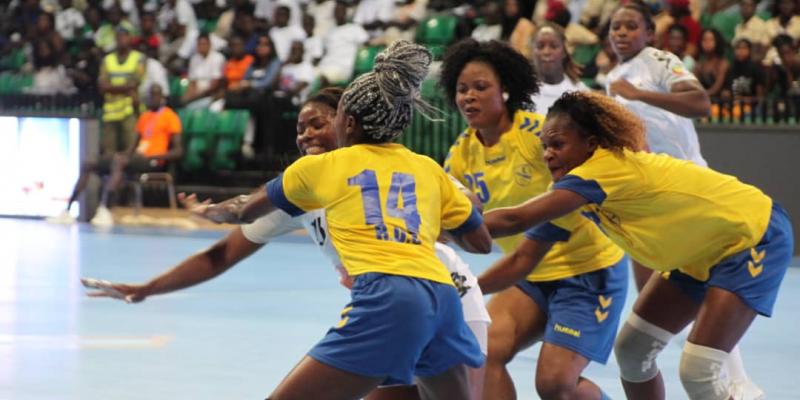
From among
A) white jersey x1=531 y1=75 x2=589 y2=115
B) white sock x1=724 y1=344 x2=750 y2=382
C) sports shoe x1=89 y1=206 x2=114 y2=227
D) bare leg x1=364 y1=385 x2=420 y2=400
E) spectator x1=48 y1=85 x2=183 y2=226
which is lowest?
sports shoe x1=89 y1=206 x2=114 y2=227

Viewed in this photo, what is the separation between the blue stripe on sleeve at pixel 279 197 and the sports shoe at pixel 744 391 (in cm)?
290

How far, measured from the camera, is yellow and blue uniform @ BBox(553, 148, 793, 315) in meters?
5.00

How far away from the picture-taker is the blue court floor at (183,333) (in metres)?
7.10

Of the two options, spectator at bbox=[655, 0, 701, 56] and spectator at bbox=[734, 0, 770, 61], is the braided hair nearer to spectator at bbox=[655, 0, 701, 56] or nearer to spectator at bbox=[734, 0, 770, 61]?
spectator at bbox=[655, 0, 701, 56]

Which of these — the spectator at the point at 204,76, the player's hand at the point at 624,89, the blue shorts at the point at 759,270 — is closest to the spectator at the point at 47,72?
the spectator at the point at 204,76

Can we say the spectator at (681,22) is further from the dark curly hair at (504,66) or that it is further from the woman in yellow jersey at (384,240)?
the woman in yellow jersey at (384,240)

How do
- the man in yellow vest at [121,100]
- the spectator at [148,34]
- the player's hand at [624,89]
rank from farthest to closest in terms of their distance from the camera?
the spectator at [148,34]
the man in yellow vest at [121,100]
the player's hand at [624,89]

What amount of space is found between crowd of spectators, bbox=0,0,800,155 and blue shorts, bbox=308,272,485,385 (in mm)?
7559

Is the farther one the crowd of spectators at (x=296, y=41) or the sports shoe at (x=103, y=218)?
the sports shoe at (x=103, y=218)

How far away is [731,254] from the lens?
516cm

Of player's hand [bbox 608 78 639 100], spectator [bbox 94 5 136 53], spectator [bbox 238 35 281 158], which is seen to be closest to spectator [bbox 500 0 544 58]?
spectator [bbox 238 35 281 158]

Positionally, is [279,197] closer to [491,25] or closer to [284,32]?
[491,25]

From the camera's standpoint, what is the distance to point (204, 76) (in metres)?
18.6

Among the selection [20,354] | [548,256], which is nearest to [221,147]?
[20,354]
